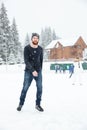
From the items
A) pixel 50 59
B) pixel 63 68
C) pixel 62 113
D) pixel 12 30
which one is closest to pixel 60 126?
pixel 62 113

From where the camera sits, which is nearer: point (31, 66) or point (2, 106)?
point (31, 66)

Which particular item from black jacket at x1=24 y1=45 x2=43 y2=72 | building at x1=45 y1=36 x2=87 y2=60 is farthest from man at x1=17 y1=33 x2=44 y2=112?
building at x1=45 y1=36 x2=87 y2=60

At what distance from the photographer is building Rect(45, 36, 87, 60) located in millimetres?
72188

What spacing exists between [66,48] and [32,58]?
66.3 metres

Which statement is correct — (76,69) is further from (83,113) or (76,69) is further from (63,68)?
(63,68)

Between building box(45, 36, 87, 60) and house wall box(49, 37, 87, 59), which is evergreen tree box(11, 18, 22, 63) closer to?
building box(45, 36, 87, 60)

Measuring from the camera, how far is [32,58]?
6961 millimetres

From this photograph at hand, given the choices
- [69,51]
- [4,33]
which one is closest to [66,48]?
[69,51]

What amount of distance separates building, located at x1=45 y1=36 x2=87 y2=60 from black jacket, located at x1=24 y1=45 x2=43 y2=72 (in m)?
64.3

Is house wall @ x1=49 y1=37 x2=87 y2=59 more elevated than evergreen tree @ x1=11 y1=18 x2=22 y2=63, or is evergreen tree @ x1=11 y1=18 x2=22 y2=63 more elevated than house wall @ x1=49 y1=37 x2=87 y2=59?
evergreen tree @ x1=11 y1=18 x2=22 y2=63

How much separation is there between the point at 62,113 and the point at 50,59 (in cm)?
7039

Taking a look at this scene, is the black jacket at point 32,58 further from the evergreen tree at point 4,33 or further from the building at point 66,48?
the building at point 66,48

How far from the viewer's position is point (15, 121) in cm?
600

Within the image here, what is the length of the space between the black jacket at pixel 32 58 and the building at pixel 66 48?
6433 centimetres
